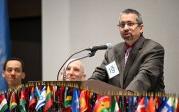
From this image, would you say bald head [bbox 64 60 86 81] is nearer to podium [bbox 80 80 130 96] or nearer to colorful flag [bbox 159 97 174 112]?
podium [bbox 80 80 130 96]

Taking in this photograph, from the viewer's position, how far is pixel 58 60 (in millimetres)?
4363

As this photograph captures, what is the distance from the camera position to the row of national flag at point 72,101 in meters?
1.71

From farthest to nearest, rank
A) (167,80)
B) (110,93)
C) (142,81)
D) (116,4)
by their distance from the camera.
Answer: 1. (116,4)
2. (167,80)
3. (142,81)
4. (110,93)

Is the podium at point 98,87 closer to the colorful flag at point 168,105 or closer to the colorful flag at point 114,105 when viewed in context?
the colorful flag at point 114,105

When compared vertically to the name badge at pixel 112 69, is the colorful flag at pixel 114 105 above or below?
below

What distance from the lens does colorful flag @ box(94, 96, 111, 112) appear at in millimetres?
1786

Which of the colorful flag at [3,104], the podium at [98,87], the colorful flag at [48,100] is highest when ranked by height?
the podium at [98,87]

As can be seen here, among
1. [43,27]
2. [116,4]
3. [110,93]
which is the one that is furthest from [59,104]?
[43,27]

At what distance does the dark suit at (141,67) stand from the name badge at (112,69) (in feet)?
0.07

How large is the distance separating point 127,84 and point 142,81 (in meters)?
0.19

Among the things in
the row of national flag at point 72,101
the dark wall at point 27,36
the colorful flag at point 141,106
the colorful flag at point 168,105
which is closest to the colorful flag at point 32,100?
the row of national flag at point 72,101

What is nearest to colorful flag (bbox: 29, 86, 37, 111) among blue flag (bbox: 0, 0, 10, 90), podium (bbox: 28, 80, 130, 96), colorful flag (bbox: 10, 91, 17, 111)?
colorful flag (bbox: 10, 91, 17, 111)

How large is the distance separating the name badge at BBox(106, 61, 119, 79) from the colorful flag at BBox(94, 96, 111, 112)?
674 millimetres

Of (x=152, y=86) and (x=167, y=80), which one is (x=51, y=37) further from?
(x=152, y=86)
